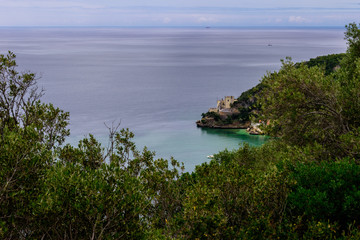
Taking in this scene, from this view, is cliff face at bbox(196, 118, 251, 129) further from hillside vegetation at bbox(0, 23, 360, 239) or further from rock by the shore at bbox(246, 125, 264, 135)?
hillside vegetation at bbox(0, 23, 360, 239)

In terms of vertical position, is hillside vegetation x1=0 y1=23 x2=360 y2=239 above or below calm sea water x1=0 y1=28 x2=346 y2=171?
above

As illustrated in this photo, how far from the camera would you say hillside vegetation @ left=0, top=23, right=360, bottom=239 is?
25.7ft

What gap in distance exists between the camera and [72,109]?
75438 mm

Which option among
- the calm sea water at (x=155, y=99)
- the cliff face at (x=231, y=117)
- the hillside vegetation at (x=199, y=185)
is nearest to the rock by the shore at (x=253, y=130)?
the calm sea water at (x=155, y=99)

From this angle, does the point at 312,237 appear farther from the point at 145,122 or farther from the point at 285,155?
the point at 145,122

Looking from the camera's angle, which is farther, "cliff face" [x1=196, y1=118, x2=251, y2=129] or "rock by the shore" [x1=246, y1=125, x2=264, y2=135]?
"cliff face" [x1=196, y1=118, x2=251, y2=129]

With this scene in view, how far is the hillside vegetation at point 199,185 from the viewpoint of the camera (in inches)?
308

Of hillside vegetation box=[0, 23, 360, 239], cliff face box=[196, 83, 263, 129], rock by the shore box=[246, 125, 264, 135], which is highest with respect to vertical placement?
hillside vegetation box=[0, 23, 360, 239]

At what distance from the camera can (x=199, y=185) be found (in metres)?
11.3

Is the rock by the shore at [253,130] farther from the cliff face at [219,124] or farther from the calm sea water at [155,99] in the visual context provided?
the cliff face at [219,124]

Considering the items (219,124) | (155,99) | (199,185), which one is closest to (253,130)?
(219,124)

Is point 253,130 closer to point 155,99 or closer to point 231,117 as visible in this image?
point 231,117

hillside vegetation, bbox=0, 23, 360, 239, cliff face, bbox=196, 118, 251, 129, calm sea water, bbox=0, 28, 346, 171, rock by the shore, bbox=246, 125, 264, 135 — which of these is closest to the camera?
hillside vegetation, bbox=0, 23, 360, 239

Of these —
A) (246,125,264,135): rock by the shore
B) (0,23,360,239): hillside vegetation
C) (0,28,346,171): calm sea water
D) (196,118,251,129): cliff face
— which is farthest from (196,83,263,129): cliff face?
(0,23,360,239): hillside vegetation
